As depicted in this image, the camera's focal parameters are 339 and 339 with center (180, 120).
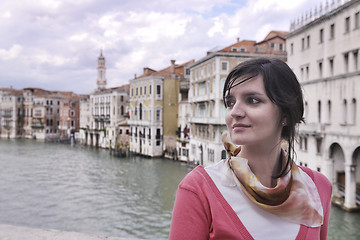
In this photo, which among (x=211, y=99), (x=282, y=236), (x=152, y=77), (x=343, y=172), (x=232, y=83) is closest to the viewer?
(x=282, y=236)

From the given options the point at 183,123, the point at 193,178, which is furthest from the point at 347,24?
the point at 183,123

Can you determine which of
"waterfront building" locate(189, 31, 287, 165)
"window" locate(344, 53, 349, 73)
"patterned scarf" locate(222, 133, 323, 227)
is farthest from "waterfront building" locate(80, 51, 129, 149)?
"patterned scarf" locate(222, 133, 323, 227)

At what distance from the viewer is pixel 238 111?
3.71 feet

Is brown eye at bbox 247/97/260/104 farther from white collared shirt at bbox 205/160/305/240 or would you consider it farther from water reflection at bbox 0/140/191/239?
water reflection at bbox 0/140/191/239

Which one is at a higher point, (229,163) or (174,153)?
(229,163)

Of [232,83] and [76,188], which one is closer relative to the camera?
[232,83]

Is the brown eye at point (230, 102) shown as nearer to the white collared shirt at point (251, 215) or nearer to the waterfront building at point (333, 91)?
the white collared shirt at point (251, 215)

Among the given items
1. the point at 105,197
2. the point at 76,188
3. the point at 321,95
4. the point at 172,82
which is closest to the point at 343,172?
the point at 321,95

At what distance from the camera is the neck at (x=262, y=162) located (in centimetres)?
119

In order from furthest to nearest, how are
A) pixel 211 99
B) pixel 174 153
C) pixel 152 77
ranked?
pixel 152 77
pixel 174 153
pixel 211 99

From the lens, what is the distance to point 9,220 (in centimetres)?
1152

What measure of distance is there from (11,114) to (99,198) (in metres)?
45.1

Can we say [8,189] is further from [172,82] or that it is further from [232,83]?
[232,83]

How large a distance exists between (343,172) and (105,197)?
391 inches
